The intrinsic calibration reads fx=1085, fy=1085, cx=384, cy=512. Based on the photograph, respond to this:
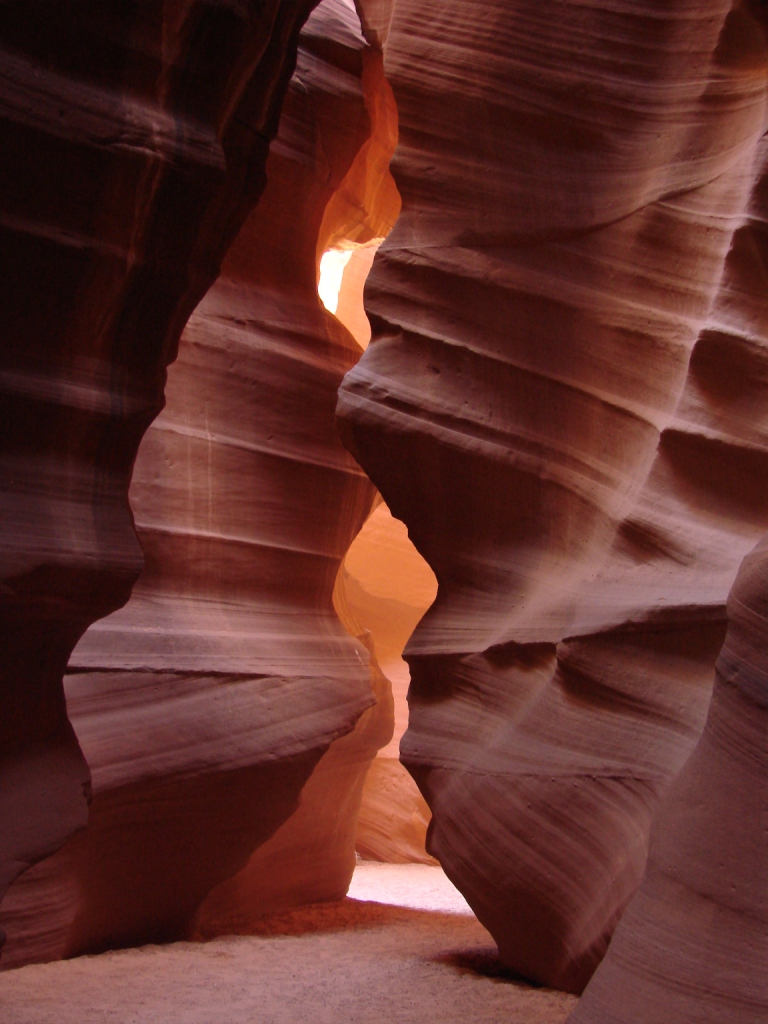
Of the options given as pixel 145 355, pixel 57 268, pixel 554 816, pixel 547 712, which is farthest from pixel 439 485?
pixel 57 268

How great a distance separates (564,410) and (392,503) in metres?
0.80

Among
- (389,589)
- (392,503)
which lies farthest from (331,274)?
(392,503)

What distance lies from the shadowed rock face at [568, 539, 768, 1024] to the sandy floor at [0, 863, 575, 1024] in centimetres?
104

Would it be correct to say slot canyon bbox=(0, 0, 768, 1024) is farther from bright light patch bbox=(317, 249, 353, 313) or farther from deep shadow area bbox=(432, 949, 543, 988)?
bright light patch bbox=(317, 249, 353, 313)

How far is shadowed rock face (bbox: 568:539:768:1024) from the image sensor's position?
2.23 m

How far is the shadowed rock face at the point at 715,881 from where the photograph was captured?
2229mm

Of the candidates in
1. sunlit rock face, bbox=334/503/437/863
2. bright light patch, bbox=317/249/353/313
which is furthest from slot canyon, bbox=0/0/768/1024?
bright light patch, bbox=317/249/353/313

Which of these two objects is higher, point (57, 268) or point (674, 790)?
point (57, 268)

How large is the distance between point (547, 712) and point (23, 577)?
6.47 feet

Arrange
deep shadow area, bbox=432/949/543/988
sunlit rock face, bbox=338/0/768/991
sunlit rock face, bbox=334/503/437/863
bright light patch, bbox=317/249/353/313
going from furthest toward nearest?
1. bright light patch, bbox=317/249/353/313
2. sunlit rock face, bbox=334/503/437/863
3. deep shadow area, bbox=432/949/543/988
4. sunlit rock face, bbox=338/0/768/991

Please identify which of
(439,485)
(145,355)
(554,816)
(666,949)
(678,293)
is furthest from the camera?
(439,485)

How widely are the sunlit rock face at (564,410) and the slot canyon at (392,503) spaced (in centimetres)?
2

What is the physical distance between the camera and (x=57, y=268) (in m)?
2.55

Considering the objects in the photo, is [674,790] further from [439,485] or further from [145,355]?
[439,485]
